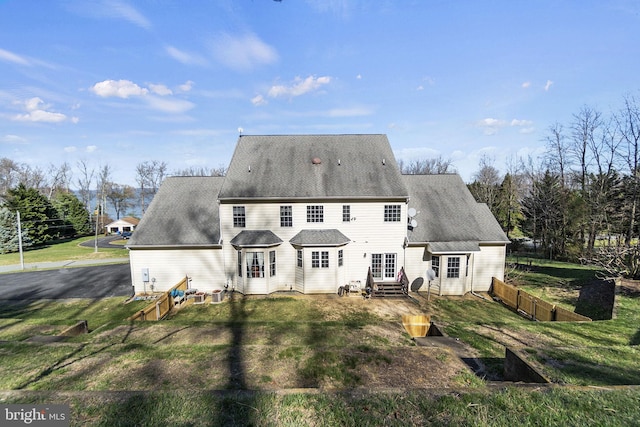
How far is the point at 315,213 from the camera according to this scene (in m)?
17.4

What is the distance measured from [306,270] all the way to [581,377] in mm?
12444

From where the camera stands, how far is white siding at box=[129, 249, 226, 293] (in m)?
17.3

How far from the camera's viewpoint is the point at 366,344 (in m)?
8.66

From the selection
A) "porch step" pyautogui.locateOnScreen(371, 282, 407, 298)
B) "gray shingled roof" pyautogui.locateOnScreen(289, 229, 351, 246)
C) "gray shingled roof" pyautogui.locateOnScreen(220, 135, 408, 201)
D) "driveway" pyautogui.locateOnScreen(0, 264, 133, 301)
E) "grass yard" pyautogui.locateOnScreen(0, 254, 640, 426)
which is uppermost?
"gray shingled roof" pyautogui.locateOnScreen(220, 135, 408, 201)

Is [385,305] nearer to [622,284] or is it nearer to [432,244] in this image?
[432,244]

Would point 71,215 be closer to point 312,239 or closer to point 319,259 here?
point 312,239

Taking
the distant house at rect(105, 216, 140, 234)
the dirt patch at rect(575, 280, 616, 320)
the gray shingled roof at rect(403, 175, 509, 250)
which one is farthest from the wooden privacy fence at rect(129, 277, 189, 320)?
the distant house at rect(105, 216, 140, 234)

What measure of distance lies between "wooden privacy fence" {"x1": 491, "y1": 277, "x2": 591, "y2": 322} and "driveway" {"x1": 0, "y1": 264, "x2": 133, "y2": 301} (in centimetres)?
2349

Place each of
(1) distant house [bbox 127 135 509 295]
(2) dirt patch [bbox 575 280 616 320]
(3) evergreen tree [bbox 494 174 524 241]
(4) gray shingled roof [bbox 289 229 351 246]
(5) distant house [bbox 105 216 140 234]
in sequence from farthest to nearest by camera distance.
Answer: (5) distant house [bbox 105 216 140 234] < (3) evergreen tree [bbox 494 174 524 241] < (1) distant house [bbox 127 135 509 295] < (4) gray shingled roof [bbox 289 229 351 246] < (2) dirt patch [bbox 575 280 616 320]

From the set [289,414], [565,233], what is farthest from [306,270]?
[565,233]

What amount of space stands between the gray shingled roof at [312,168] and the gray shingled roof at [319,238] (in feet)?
7.64

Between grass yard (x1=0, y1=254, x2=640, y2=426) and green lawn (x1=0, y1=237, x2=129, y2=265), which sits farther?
green lawn (x1=0, y1=237, x2=129, y2=265)

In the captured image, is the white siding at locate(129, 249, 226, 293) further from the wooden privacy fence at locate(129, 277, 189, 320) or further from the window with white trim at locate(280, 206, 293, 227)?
the window with white trim at locate(280, 206, 293, 227)

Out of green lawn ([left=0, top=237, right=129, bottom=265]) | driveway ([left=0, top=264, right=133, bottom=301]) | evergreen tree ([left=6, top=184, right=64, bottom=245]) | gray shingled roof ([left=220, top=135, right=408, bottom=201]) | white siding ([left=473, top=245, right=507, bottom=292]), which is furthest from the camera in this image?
evergreen tree ([left=6, top=184, right=64, bottom=245])
